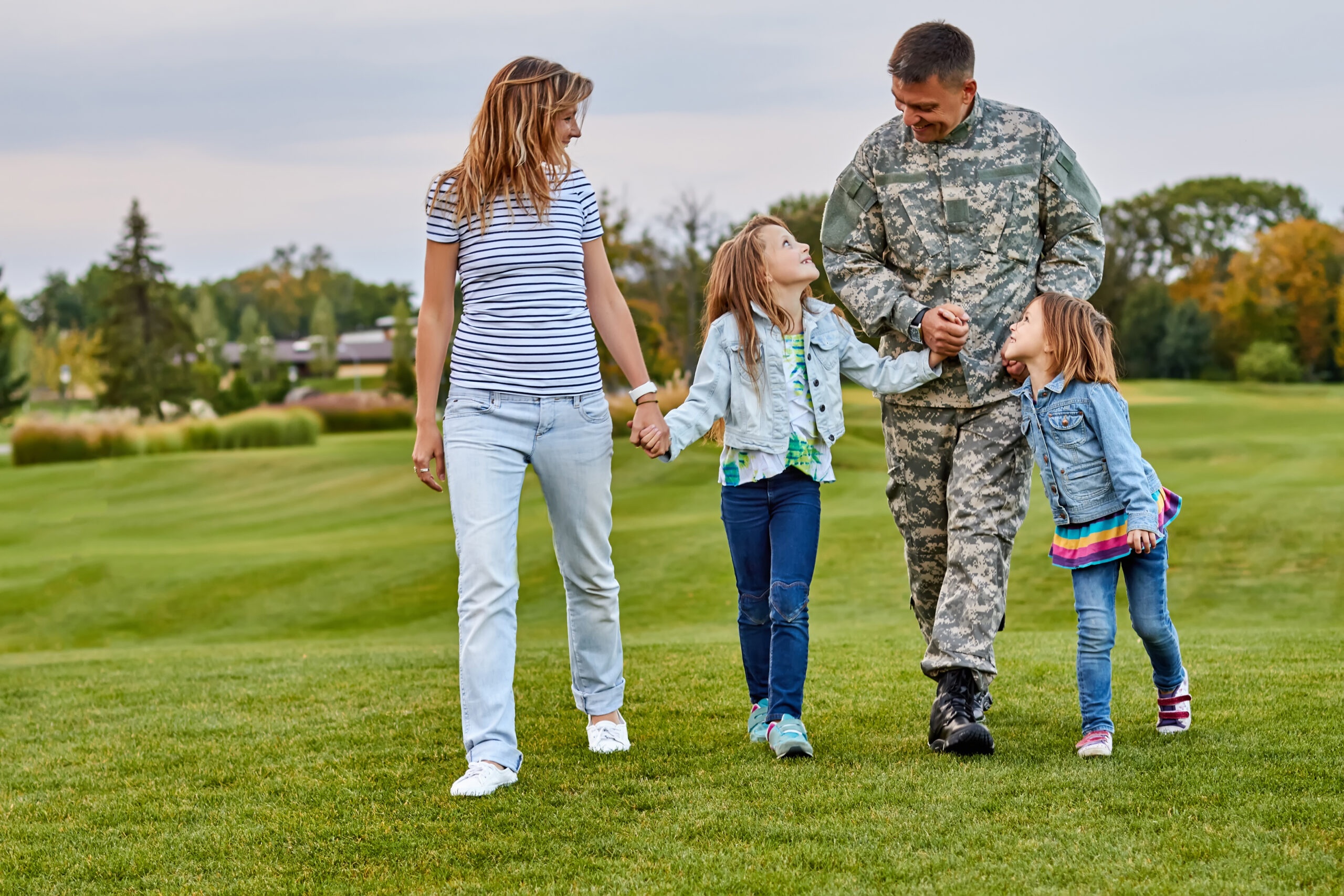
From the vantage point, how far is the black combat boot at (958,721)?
3.72m

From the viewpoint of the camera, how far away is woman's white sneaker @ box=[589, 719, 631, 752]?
13.1 feet

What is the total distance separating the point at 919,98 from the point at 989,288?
2.09 ft

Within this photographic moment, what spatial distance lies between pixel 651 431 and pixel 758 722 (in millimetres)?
1010

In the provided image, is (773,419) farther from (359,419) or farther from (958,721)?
(359,419)

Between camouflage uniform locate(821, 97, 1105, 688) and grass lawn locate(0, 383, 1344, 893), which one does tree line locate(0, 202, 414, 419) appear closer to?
grass lawn locate(0, 383, 1344, 893)

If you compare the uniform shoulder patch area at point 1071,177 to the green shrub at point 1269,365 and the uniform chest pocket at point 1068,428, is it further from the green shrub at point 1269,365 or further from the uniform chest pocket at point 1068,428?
the green shrub at point 1269,365

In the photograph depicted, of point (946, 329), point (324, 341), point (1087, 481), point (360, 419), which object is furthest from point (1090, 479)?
point (324, 341)

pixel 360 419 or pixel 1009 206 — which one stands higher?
pixel 1009 206

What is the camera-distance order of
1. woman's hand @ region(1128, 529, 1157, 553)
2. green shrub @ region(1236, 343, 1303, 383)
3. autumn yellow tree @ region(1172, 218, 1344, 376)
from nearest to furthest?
woman's hand @ region(1128, 529, 1157, 553) < green shrub @ region(1236, 343, 1303, 383) < autumn yellow tree @ region(1172, 218, 1344, 376)

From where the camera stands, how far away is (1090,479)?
3795mm

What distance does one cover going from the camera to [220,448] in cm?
2961

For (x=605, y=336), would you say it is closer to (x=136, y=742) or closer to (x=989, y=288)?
(x=989, y=288)

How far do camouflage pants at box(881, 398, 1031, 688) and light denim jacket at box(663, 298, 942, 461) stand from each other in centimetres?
21

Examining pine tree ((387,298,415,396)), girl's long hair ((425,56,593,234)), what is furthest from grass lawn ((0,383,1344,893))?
pine tree ((387,298,415,396))
